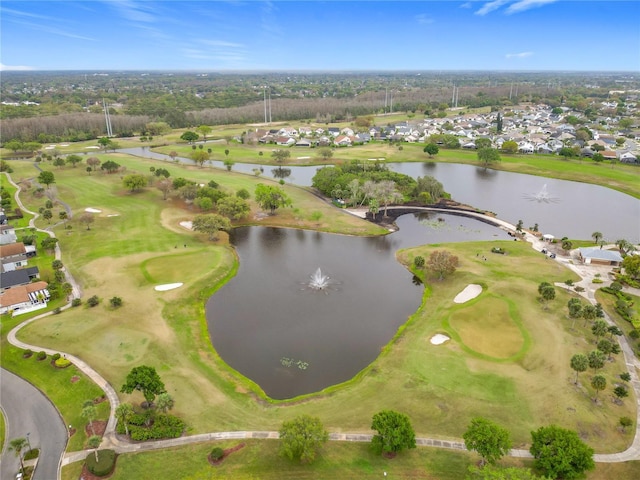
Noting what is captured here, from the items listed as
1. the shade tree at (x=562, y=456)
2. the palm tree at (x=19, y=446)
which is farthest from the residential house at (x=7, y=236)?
the shade tree at (x=562, y=456)

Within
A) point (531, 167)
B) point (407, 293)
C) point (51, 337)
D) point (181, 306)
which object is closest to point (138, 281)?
point (181, 306)

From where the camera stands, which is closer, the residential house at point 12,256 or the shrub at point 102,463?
the shrub at point 102,463

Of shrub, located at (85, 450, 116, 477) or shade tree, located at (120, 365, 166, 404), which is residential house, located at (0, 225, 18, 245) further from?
shrub, located at (85, 450, 116, 477)

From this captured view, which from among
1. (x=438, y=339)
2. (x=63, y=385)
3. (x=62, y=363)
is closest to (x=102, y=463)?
(x=63, y=385)

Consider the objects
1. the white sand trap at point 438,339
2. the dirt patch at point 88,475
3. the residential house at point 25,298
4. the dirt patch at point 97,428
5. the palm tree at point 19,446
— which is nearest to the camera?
the dirt patch at point 88,475

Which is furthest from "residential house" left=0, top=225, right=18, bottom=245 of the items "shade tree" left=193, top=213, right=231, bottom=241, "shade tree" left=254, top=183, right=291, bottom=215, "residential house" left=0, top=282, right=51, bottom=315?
"shade tree" left=254, top=183, right=291, bottom=215

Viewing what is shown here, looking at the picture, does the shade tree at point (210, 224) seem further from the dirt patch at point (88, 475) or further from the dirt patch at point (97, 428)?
the dirt patch at point (88, 475)

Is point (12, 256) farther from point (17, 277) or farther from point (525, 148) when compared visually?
point (525, 148)
